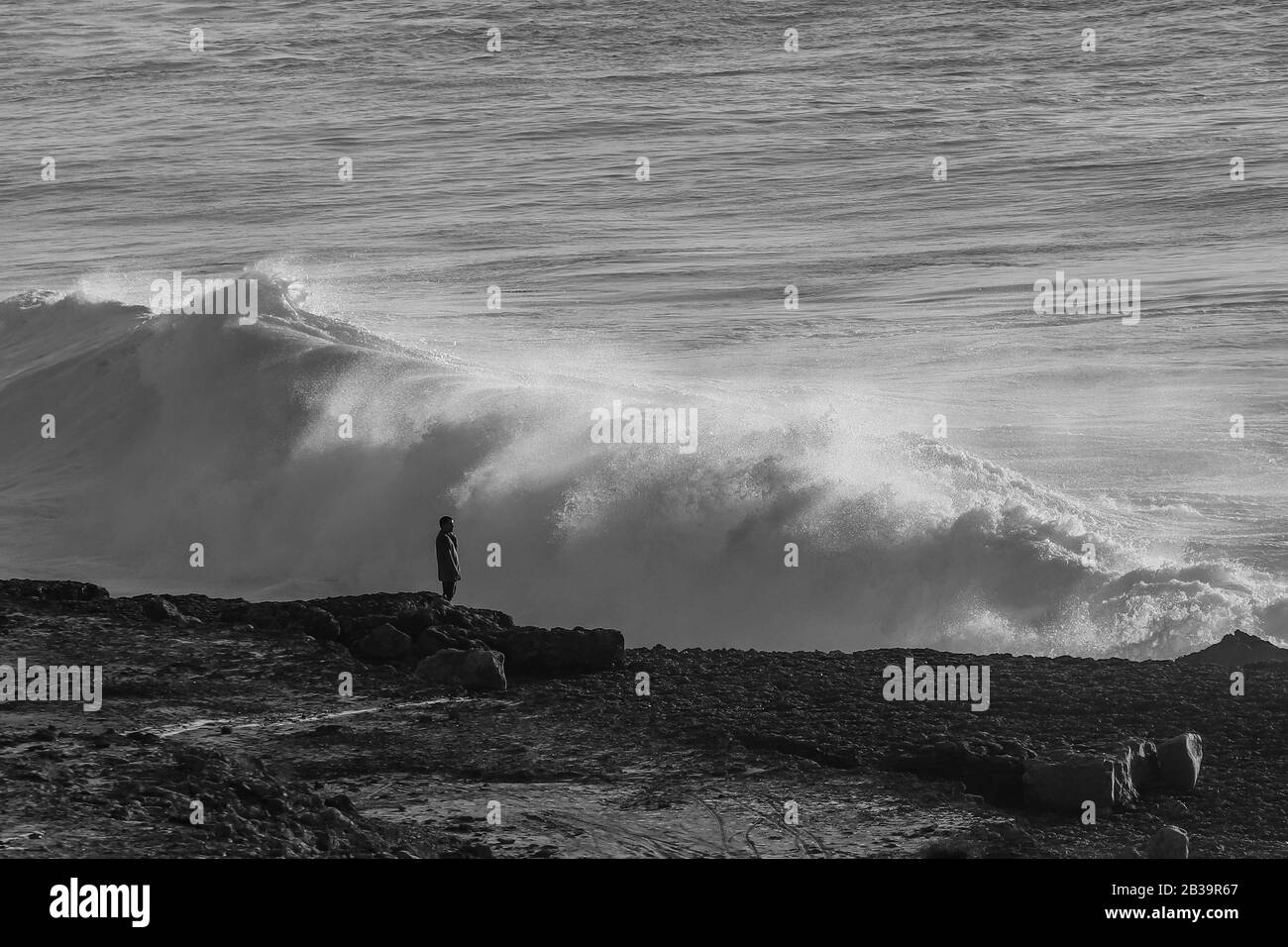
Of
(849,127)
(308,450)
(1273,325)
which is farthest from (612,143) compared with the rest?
(308,450)

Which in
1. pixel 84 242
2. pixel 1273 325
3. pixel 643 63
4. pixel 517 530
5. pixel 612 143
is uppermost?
pixel 643 63

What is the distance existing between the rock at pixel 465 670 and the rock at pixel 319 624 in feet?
3.51

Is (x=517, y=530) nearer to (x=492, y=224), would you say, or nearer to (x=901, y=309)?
(x=901, y=309)

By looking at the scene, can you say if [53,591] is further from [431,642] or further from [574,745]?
[574,745]

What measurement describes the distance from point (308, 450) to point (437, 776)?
34.6 ft

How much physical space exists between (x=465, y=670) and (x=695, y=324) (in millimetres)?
16381

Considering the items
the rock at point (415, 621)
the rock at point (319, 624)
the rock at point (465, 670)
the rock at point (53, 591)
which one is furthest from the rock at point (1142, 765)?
the rock at point (53, 591)

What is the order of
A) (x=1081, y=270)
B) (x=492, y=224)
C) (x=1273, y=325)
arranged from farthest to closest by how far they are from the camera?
(x=492, y=224)
(x=1081, y=270)
(x=1273, y=325)

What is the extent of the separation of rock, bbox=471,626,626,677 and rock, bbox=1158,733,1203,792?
167 inches

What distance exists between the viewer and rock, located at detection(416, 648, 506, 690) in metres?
13.1

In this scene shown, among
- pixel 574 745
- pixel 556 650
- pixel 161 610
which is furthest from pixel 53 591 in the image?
pixel 574 745

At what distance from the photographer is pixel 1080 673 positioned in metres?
13.7

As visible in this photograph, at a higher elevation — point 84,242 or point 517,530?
point 84,242

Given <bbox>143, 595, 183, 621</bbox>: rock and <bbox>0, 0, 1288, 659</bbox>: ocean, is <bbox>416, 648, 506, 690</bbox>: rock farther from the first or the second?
<bbox>0, 0, 1288, 659</bbox>: ocean
